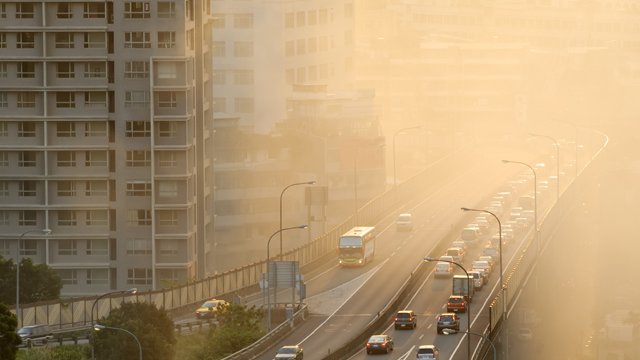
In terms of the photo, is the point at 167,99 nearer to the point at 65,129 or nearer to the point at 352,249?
the point at 65,129

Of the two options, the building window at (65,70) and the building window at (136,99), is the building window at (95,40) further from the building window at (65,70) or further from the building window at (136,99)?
the building window at (136,99)

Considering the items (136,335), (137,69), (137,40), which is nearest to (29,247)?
(137,69)

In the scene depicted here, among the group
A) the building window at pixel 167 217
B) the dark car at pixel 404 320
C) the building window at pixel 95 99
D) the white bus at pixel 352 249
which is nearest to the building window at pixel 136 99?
the building window at pixel 95 99

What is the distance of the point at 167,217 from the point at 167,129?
22.9ft

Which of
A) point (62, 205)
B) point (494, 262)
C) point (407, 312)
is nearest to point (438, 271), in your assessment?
point (494, 262)

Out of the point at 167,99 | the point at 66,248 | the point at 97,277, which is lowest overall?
the point at 97,277

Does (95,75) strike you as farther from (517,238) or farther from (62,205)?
(517,238)

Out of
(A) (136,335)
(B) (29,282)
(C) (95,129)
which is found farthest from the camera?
(C) (95,129)

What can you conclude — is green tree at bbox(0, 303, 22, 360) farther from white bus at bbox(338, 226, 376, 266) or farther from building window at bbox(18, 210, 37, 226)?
building window at bbox(18, 210, 37, 226)

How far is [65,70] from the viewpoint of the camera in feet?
506

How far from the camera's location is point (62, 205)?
6107 inches

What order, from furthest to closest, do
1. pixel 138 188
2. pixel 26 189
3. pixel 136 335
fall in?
pixel 26 189, pixel 138 188, pixel 136 335

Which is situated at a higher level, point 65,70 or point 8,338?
point 65,70

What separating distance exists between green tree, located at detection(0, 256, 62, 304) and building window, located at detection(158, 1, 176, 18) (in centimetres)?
2354
